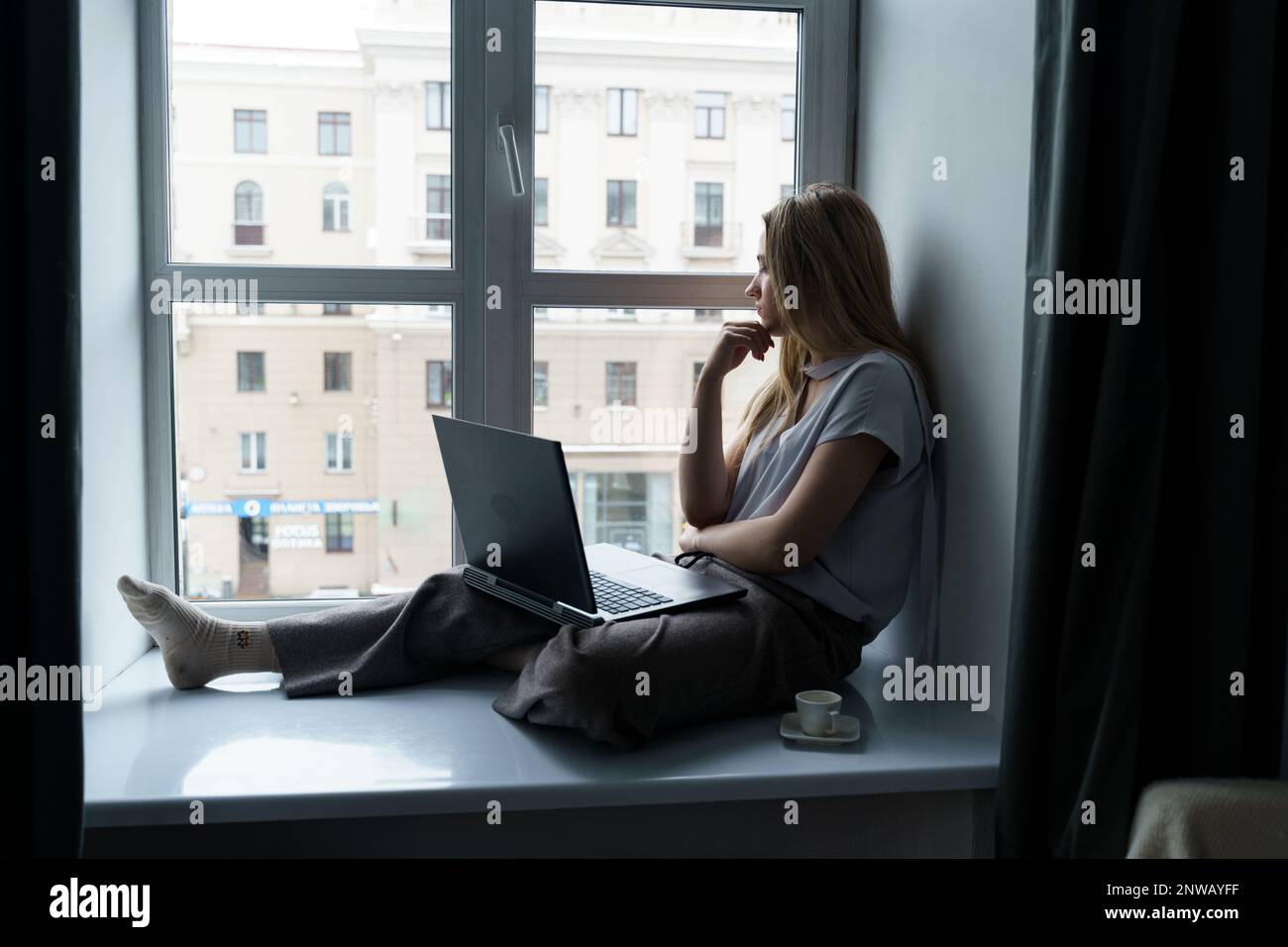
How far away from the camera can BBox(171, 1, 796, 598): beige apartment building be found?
1903mm

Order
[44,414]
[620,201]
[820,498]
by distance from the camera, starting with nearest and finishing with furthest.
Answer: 1. [44,414]
2. [820,498]
3. [620,201]

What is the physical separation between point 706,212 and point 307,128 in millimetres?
750

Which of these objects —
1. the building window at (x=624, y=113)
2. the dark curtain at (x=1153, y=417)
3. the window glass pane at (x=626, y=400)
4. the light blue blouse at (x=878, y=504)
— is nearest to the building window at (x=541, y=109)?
the building window at (x=624, y=113)

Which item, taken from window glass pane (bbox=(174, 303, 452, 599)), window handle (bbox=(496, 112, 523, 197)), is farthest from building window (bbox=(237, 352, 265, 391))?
window handle (bbox=(496, 112, 523, 197))

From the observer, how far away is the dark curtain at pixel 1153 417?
1187mm

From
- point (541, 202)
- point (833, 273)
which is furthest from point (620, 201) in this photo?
point (833, 273)

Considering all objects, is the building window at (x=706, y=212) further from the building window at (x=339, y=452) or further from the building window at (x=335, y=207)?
the building window at (x=339, y=452)

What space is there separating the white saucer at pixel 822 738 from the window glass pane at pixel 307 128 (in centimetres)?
107

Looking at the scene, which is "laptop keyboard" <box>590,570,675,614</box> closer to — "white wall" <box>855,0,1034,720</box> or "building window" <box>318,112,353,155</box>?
"white wall" <box>855,0,1034,720</box>

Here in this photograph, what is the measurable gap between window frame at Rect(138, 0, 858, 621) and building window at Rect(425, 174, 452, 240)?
0.02m

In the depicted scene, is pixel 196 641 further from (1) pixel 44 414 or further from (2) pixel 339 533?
(1) pixel 44 414

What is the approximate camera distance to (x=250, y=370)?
6.33 feet
